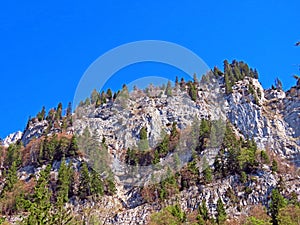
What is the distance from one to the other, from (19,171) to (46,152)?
6637 mm

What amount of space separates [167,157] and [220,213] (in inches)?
902

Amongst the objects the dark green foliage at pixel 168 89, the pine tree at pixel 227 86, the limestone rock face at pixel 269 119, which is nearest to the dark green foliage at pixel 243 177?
the limestone rock face at pixel 269 119

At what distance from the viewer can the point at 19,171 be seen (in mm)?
74938

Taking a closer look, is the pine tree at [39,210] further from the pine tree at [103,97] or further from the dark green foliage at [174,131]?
the pine tree at [103,97]

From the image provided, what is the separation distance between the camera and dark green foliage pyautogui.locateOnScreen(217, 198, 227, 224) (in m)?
48.0

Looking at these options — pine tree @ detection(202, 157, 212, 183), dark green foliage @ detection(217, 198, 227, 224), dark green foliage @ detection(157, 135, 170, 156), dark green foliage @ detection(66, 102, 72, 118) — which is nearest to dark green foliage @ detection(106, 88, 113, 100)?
dark green foliage @ detection(66, 102, 72, 118)

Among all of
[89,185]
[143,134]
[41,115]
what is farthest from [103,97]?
[89,185]

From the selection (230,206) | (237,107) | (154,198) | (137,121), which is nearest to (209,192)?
(230,206)

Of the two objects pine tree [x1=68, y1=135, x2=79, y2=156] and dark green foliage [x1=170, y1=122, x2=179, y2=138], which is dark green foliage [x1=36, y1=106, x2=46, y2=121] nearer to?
pine tree [x1=68, y1=135, x2=79, y2=156]

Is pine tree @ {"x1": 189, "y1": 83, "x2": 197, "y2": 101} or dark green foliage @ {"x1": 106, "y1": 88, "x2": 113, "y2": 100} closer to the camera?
pine tree @ {"x1": 189, "y1": 83, "x2": 197, "y2": 101}

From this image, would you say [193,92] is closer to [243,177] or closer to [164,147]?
[164,147]

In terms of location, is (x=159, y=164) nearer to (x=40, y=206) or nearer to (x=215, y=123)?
(x=215, y=123)

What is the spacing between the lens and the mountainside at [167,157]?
2212 inches

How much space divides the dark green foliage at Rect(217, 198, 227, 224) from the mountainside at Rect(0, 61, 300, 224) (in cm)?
15
